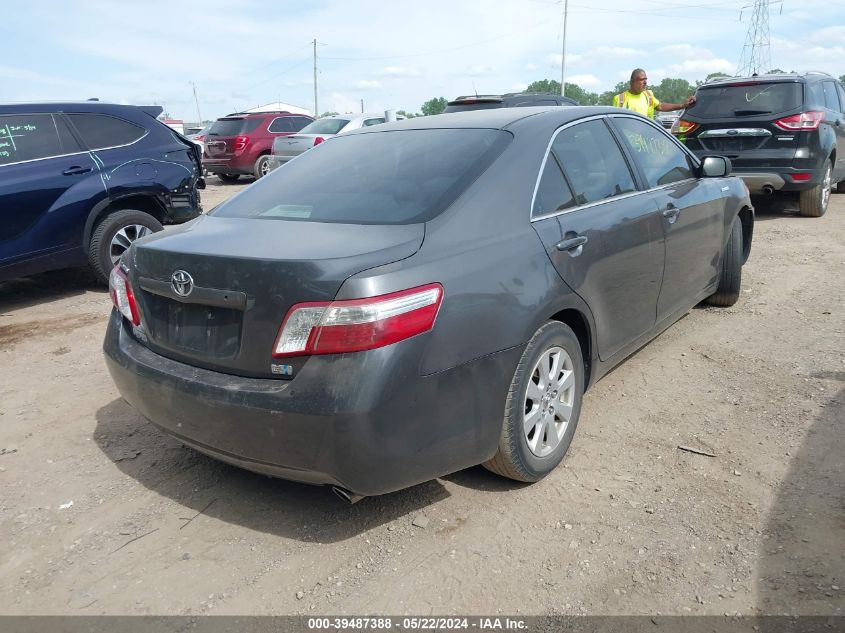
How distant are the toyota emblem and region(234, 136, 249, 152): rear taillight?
15026 mm

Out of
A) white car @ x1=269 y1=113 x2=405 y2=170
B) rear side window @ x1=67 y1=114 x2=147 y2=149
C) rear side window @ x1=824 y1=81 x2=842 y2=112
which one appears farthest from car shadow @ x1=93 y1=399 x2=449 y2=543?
white car @ x1=269 y1=113 x2=405 y2=170

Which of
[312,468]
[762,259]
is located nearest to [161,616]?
[312,468]

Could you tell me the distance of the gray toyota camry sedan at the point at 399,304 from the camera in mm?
2305

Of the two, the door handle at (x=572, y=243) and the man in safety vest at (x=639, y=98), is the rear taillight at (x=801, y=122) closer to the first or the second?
the man in safety vest at (x=639, y=98)

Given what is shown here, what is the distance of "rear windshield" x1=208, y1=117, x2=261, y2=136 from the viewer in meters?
17.0

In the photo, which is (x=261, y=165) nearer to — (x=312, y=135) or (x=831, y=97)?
(x=312, y=135)

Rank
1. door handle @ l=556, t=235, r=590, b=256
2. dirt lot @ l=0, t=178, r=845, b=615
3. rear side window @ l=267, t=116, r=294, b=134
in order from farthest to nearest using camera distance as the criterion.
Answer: rear side window @ l=267, t=116, r=294, b=134, door handle @ l=556, t=235, r=590, b=256, dirt lot @ l=0, t=178, r=845, b=615

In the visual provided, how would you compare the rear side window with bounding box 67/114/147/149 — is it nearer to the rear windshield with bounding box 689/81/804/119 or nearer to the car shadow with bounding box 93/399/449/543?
the car shadow with bounding box 93/399/449/543

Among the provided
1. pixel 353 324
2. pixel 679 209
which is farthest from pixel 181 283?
pixel 679 209

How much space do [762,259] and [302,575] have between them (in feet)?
20.2

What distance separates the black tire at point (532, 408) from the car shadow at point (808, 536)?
2.85 ft

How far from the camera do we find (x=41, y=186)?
584cm

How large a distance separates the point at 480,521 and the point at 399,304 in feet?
3.38

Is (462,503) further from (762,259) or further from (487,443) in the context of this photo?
(762,259)
